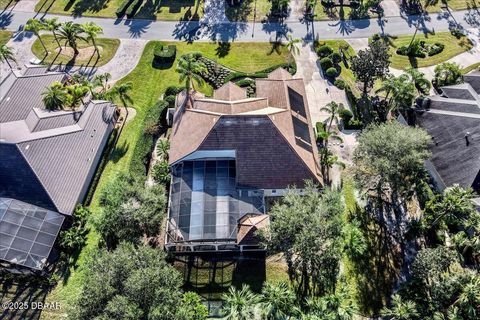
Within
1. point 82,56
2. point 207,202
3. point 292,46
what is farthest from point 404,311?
point 82,56

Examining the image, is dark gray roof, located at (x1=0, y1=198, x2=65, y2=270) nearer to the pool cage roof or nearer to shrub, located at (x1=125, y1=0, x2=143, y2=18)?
the pool cage roof

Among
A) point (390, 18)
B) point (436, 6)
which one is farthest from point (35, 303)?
point (436, 6)

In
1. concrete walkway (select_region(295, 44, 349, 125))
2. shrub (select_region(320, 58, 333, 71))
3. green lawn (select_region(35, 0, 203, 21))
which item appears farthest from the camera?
green lawn (select_region(35, 0, 203, 21))

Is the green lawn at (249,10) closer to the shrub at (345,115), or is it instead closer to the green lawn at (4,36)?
the shrub at (345,115)

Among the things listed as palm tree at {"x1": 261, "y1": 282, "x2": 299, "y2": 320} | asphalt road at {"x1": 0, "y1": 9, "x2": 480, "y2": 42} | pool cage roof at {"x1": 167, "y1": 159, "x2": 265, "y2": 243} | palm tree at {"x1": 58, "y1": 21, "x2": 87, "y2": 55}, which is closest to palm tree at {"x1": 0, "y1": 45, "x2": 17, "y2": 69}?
palm tree at {"x1": 58, "y1": 21, "x2": 87, "y2": 55}

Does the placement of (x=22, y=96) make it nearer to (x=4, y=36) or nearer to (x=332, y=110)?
(x=4, y=36)

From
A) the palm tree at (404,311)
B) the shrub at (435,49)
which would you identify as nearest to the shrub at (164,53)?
the shrub at (435,49)

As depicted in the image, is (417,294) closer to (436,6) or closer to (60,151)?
(60,151)
